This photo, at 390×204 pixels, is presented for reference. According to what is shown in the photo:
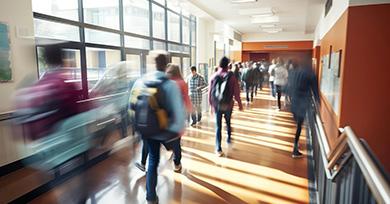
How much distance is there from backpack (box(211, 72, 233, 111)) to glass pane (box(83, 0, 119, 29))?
2485 millimetres

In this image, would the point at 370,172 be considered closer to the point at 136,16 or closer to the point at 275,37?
the point at 136,16

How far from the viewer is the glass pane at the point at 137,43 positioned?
6037mm

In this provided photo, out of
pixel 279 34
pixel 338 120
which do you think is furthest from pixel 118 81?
pixel 279 34

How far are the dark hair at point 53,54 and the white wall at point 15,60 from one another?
71.4 inches

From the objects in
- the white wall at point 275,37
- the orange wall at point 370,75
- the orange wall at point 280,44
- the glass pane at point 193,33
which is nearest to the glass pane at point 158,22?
the glass pane at point 193,33

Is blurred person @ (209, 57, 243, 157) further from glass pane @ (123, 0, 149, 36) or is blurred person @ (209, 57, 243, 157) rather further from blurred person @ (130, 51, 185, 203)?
glass pane @ (123, 0, 149, 36)

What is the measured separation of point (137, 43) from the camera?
6418mm

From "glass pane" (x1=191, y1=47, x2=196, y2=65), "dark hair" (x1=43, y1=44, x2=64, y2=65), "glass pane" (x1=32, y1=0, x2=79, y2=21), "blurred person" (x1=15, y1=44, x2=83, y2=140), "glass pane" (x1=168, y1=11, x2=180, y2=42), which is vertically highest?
"glass pane" (x1=168, y1=11, x2=180, y2=42)

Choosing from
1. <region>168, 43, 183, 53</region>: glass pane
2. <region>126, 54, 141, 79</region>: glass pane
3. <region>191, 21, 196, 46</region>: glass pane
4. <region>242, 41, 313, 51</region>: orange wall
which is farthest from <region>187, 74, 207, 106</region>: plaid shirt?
<region>242, 41, 313, 51</region>: orange wall

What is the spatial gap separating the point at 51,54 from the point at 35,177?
2.22m

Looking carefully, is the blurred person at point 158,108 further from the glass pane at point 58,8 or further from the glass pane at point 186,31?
the glass pane at point 186,31

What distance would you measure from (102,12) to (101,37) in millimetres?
519

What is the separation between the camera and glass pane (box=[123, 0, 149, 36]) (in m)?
5.99

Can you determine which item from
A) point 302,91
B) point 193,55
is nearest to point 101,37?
point 302,91
